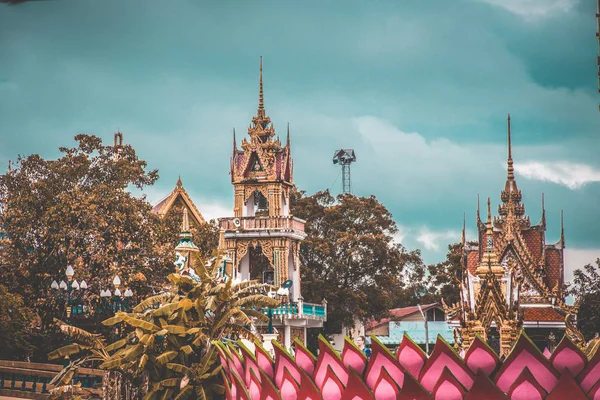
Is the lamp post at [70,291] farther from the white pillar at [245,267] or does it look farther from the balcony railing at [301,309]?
the white pillar at [245,267]

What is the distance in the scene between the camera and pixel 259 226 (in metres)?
46.6

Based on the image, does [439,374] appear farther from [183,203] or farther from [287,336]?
[183,203]

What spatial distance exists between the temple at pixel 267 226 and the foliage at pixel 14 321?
43.7ft

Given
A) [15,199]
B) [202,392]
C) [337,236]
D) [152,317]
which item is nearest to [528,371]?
[202,392]

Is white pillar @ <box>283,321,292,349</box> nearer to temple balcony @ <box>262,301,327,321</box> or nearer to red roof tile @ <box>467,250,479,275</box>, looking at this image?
temple balcony @ <box>262,301,327,321</box>

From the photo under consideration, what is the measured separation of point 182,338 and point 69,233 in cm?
1340

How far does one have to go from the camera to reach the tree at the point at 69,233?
3431 centimetres

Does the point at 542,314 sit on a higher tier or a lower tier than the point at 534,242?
lower

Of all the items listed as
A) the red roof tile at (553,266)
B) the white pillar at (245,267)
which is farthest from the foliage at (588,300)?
the white pillar at (245,267)

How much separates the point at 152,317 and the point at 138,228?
14133mm

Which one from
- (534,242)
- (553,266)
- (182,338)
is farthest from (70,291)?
(553,266)

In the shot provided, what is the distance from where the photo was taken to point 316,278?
164 feet

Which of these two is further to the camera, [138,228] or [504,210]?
[504,210]

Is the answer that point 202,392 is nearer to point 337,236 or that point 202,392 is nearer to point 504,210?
point 504,210
